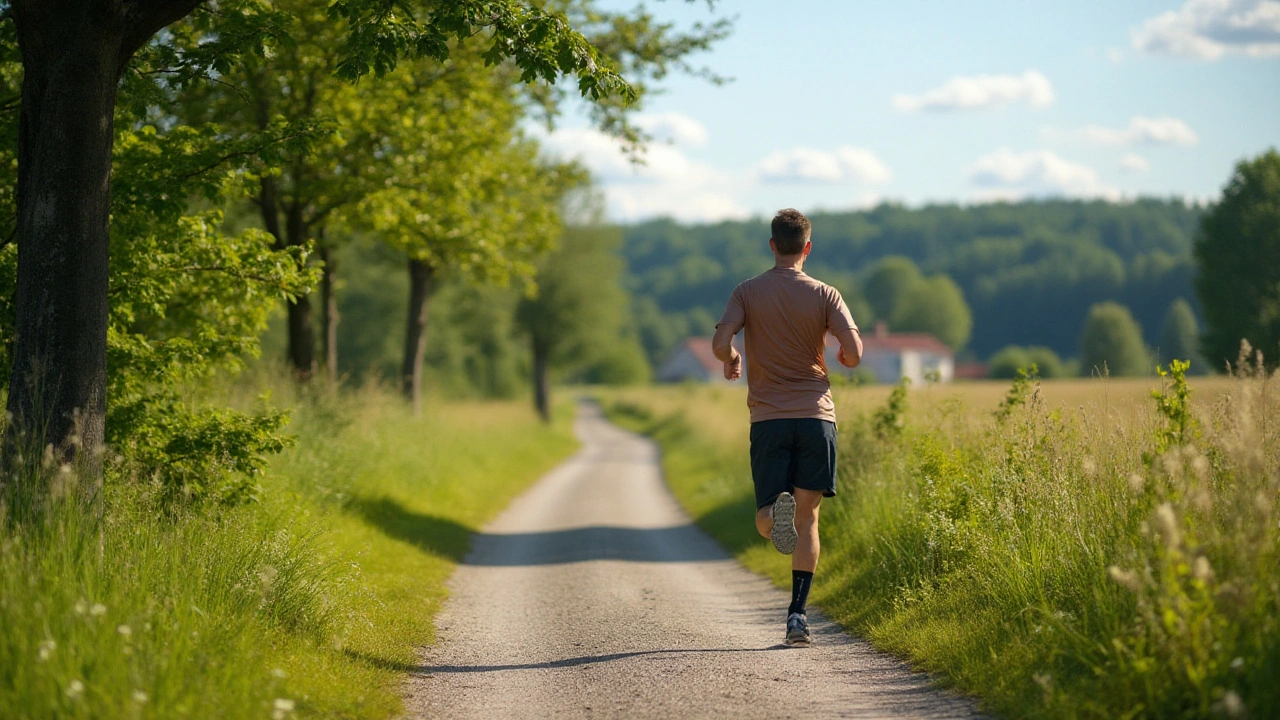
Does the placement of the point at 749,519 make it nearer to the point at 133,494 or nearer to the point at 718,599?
the point at 718,599

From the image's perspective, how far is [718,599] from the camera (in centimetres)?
996

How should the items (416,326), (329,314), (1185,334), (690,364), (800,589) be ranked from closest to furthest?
(800,589), (329,314), (416,326), (1185,334), (690,364)

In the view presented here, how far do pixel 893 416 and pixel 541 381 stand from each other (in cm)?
3702

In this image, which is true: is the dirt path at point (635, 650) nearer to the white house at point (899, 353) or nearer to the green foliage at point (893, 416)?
the green foliage at point (893, 416)

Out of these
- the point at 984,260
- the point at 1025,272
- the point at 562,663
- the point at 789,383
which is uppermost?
the point at 984,260

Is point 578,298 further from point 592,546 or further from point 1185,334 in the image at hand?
point 592,546

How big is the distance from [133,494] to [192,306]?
3.24m

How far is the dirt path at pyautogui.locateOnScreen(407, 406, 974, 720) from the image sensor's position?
580 centimetres

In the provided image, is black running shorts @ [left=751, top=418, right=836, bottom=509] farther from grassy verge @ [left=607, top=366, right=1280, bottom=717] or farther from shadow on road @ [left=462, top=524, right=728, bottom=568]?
shadow on road @ [left=462, top=524, right=728, bottom=568]

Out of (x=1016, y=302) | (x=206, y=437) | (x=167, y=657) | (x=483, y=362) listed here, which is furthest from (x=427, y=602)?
(x=1016, y=302)

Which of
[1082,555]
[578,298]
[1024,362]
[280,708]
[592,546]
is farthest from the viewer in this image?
[1024,362]

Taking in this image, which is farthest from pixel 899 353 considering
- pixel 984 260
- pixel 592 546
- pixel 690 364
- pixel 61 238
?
pixel 61 238

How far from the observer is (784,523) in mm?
6941

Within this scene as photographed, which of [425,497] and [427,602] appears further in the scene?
[425,497]
